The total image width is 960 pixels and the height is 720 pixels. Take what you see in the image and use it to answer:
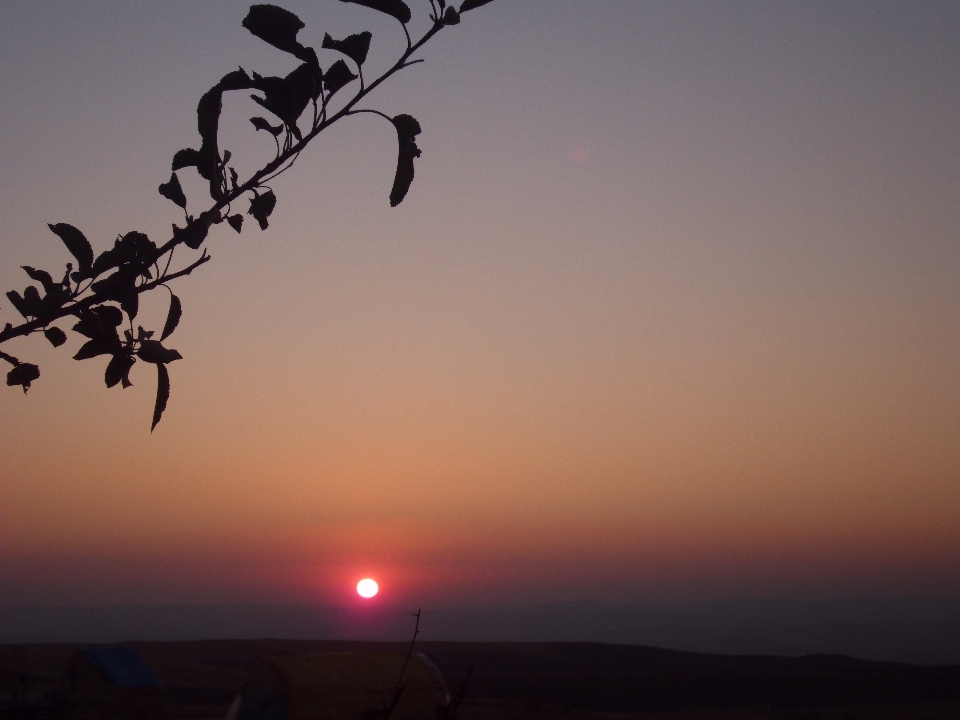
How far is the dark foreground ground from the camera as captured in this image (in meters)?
41.8

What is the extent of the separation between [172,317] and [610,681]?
54.8m

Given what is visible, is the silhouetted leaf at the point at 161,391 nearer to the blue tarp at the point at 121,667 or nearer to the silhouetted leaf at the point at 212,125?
the silhouetted leaf at the point at 212,125

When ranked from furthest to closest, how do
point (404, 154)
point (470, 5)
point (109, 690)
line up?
1. point (109, 690)
2. point (404, 154)
3. point (470, 5)

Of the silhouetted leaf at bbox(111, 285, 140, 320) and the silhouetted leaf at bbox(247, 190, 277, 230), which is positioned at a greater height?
the silhouetted leaf at bbox(247, 190, 277, 230)

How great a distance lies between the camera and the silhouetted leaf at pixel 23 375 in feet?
8.19

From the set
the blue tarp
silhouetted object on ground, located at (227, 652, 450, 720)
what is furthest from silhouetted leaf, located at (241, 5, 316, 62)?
the blue tarp

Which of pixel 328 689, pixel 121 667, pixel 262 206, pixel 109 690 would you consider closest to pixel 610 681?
pixel 121 667

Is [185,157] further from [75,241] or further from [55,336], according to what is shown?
[55,336]

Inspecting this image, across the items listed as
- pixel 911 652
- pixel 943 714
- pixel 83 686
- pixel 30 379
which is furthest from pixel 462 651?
pixel 911 652

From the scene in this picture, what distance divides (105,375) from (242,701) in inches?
694

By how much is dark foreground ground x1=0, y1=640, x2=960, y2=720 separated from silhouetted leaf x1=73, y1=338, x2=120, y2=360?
106ft

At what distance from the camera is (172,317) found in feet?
7.58

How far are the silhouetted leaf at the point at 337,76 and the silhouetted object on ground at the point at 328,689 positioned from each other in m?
15.2

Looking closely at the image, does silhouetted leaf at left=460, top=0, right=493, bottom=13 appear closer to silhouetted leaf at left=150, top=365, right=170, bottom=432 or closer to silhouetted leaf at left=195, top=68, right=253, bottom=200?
silhouetted leaf at left=195, top=68, right=253, bottom=200
